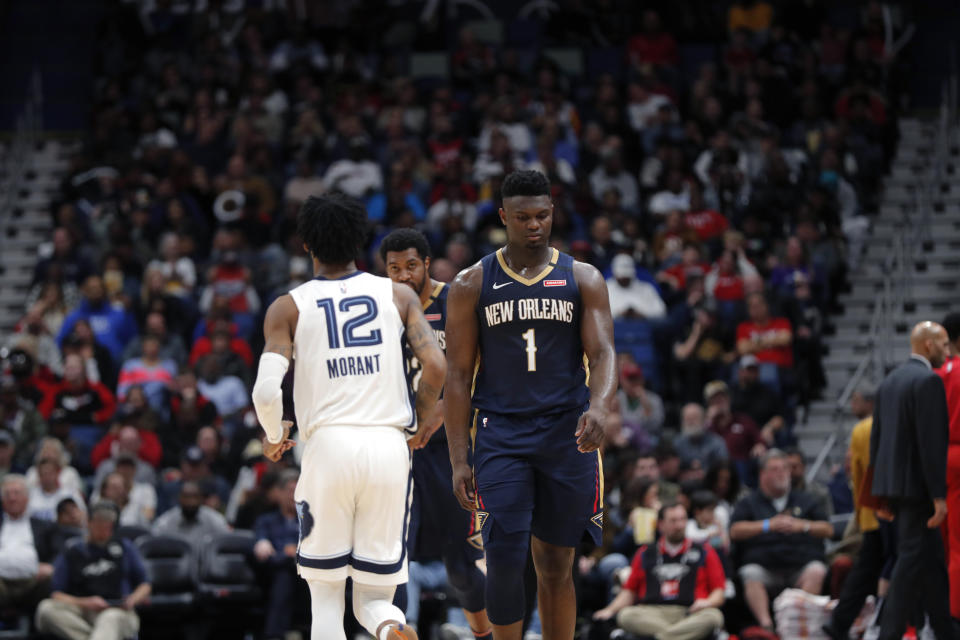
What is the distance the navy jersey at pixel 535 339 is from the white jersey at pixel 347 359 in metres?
0.50

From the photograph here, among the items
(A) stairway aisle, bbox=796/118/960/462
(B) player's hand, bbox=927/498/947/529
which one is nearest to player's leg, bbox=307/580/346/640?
(B) player's hand, bbox=927/498/947/529

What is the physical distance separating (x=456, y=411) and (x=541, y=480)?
1.85 feet

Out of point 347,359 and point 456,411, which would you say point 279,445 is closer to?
point 347,359

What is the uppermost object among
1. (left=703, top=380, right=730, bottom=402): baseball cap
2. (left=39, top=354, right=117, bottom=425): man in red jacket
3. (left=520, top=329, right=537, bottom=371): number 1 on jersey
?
(left=520, top=329, right=537, bottom=371): number 1 on jersey

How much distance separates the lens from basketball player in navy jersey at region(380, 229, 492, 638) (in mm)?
8320

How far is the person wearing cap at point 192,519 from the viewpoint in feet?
43.5

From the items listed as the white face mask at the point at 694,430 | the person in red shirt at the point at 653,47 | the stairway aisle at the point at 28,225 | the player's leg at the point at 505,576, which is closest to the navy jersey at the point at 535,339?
the player's leg at the point at 505,576

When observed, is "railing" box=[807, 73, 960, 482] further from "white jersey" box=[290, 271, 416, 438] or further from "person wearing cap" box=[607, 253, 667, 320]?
"white jersey" box=[290, 271, 416, 438]

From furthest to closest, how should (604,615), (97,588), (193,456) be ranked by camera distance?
(193,456) → (97,588) → (604,615)

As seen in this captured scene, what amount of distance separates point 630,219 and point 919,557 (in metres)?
8.15

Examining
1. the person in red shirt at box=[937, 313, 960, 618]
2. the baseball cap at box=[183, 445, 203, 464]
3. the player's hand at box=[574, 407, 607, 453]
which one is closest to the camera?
the player's hand at box=[574, 407, 607, 453]

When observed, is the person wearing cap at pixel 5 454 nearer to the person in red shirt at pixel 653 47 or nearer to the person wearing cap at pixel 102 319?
the person wearing cap at pixel 102 319

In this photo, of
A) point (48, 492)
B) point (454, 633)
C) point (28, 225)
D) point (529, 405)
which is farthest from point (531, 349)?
point (28, 225)

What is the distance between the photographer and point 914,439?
31.0 ft
